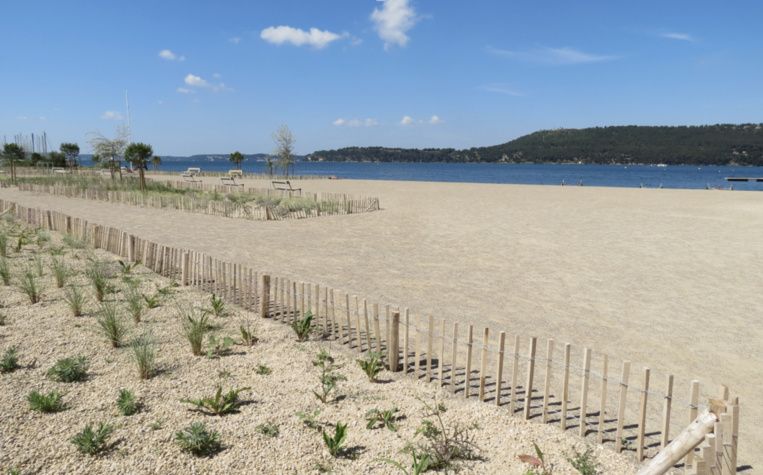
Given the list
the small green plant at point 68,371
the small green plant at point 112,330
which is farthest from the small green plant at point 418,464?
the small green plant at point 112,330

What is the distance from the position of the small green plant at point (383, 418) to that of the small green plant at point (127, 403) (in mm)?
2329

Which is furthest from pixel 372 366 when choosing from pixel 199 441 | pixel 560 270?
pixel 560 270

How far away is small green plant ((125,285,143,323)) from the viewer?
22.7 ft

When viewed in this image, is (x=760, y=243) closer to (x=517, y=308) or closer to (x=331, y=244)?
(x=517, y=308)

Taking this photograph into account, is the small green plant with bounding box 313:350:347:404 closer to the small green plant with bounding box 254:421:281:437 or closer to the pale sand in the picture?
the small green plant with bounding box 254:421:281:437

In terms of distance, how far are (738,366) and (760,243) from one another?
1122 centimetres

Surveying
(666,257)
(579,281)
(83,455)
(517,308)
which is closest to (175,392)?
(83,455)

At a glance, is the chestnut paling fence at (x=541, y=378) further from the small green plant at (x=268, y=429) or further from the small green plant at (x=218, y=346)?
the small green plant at (x=268, y=429)

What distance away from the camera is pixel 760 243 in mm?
14406

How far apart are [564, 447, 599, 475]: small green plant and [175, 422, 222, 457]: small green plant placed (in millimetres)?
3066

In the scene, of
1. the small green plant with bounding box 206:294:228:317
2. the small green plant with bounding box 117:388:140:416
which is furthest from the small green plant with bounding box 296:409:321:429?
the small green plant with bounding box 206:294:228:317

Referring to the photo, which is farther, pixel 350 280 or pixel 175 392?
pixel 350 280

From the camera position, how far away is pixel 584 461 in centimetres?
386

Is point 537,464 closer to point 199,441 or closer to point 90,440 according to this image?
point 199,441
